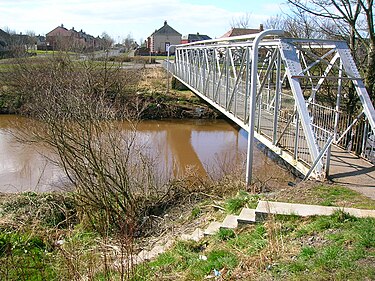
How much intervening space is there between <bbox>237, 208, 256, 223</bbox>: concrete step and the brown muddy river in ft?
16.4

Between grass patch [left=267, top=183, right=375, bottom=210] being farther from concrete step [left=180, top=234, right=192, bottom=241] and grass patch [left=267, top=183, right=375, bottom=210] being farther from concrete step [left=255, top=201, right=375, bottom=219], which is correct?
concrete step [left=180, top=234, right=192, bottom=241]

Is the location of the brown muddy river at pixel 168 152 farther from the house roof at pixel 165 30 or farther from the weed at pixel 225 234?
the house roof at pixel 165 30

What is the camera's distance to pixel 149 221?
29.6 feet

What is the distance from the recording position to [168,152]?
1844 cm

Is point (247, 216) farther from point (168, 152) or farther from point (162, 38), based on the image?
point (162, 38)

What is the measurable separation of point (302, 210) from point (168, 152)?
1254cm

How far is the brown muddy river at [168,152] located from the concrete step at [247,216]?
4991 mm

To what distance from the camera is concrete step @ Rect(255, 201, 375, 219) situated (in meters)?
5.95

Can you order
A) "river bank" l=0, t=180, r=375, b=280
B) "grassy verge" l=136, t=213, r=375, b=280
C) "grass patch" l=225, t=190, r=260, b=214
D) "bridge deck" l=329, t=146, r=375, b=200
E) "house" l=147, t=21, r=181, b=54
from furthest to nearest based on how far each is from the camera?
"house" l=147, t=21, r=181, b=54 → "bridge deck" l=329, t=146, r=375, b=200 → "grass patch" l=225, t=190, r=260, b=214 → "river bank" l=0, t=180, r=375, b=280 → "grassy verge" l=136, t=213, r=375, b=280

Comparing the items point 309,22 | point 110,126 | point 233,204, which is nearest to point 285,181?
point 233,204

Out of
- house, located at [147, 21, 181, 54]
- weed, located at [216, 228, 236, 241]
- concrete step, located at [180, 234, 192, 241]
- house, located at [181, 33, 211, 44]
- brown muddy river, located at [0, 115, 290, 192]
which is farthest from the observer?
house, located at [181, 33, 211, 44]

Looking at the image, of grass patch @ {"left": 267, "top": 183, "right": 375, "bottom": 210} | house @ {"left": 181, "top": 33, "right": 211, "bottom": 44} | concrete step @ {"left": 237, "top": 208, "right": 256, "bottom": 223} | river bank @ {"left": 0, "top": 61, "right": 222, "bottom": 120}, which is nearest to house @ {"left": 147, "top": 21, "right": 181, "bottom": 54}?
house @ {"left": 181, "top": 33, "right": 211, "bottom": 44}

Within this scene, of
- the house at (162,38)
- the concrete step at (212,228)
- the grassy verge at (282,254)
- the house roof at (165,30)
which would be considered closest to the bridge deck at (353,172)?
the grassy verge at (282,254)

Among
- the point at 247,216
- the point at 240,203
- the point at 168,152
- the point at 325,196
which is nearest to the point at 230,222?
the point at 247,216
